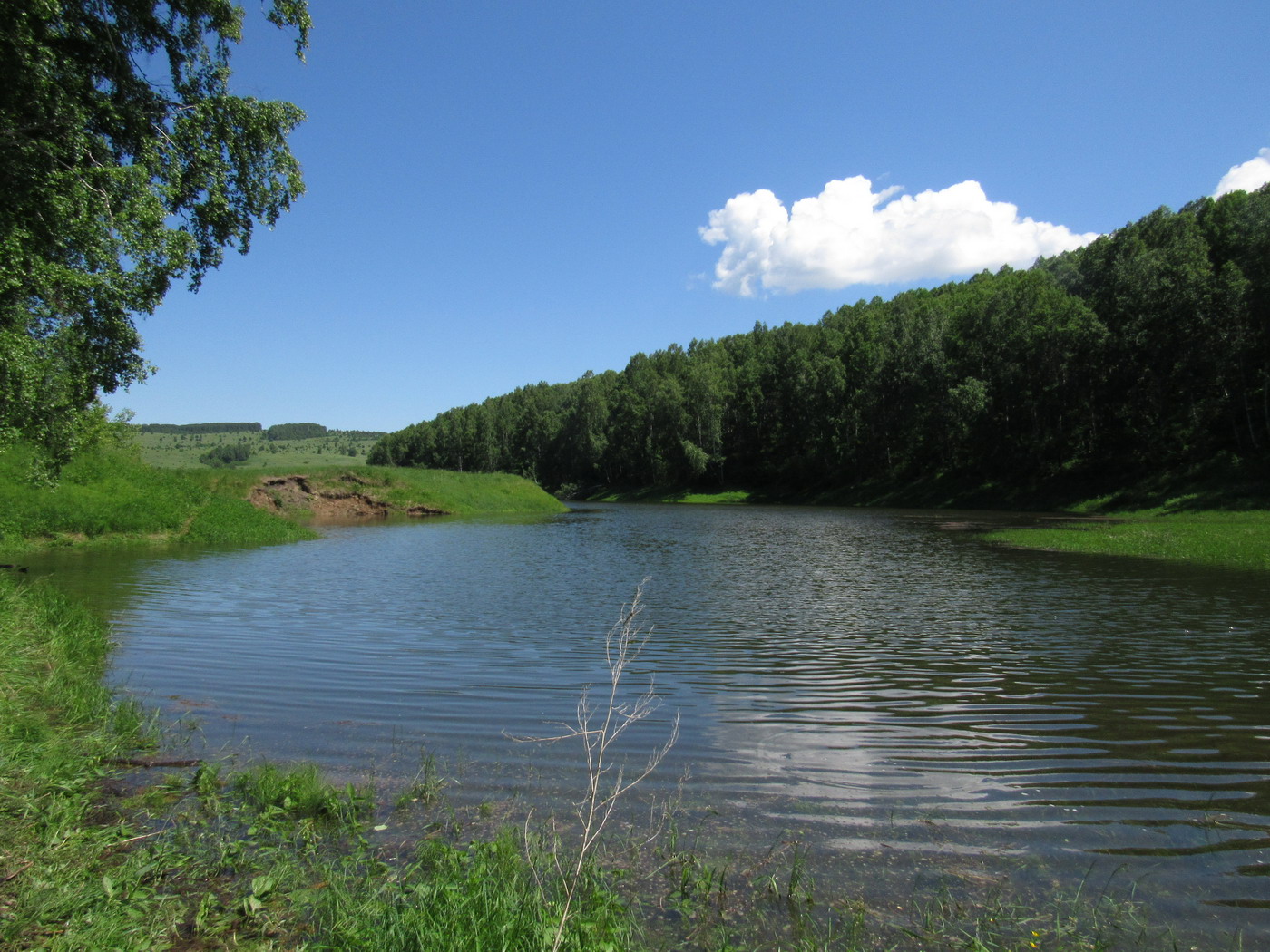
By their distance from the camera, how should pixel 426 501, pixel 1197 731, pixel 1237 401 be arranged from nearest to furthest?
pixel 1197 731 → pixel 1237 401 → pixel 426 501

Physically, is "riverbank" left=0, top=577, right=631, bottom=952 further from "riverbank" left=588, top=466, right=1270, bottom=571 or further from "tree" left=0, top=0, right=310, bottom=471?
"riverbank" left=588, top=466, right=1270, bottom=571

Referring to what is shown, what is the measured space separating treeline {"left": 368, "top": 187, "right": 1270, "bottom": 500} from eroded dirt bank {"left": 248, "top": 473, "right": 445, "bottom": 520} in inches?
2116

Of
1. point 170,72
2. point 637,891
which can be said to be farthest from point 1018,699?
point 170,72

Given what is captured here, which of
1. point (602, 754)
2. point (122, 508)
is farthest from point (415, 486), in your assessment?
point (602, 754)

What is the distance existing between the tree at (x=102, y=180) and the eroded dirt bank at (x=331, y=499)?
42.2m

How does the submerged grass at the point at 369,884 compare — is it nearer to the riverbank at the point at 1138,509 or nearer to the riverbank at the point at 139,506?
the riverbank at the point at 139,506

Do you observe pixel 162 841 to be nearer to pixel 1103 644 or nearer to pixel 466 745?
pixel 466 745

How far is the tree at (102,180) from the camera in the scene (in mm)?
11547

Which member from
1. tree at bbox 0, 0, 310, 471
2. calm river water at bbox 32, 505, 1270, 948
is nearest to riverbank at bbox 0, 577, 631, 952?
calm river water at bbox 32, 505, 1270, 948

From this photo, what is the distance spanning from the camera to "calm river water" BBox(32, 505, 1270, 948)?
5.96 metres

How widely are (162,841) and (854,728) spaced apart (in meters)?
7.30

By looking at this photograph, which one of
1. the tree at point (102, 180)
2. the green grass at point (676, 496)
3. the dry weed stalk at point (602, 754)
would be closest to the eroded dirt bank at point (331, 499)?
the tree at point (102, 180)

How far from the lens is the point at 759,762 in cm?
774

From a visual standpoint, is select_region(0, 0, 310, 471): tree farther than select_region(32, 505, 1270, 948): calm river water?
Yes
